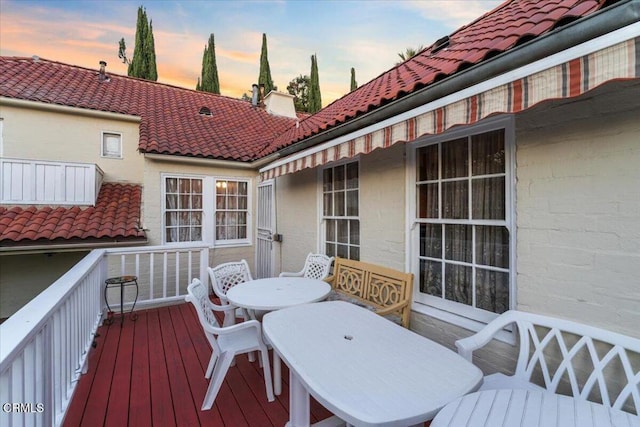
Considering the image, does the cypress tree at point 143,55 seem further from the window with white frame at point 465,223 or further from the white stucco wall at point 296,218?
the window with white frame at point 465,223

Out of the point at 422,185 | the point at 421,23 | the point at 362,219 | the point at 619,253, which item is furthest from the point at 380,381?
the point at 421,23

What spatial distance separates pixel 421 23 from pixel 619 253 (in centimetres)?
751

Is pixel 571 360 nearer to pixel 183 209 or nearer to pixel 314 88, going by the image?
pixel 183 209

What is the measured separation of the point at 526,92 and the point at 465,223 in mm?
1604

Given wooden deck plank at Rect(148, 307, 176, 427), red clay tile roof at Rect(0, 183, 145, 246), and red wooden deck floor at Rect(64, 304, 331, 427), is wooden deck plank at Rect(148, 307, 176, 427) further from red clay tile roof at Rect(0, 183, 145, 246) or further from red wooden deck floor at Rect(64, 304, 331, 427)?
red clay tile roof at Rect(0, 183, 145, 246)

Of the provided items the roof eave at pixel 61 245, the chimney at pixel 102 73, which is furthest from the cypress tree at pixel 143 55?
the roof eave at pixel 61 245

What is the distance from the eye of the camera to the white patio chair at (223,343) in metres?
3.01

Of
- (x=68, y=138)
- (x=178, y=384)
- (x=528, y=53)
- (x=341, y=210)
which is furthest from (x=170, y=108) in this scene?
(x=528, y=53)

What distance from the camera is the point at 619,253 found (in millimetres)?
2059

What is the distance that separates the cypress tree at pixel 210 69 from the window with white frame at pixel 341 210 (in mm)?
20174

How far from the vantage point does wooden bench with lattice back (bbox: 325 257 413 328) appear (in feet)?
11.8

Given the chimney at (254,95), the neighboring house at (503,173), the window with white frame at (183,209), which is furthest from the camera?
the chimney at (254,95)

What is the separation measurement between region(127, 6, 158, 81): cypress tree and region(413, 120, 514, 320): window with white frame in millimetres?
21390

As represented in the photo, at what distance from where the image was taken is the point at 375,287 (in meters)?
4.21
